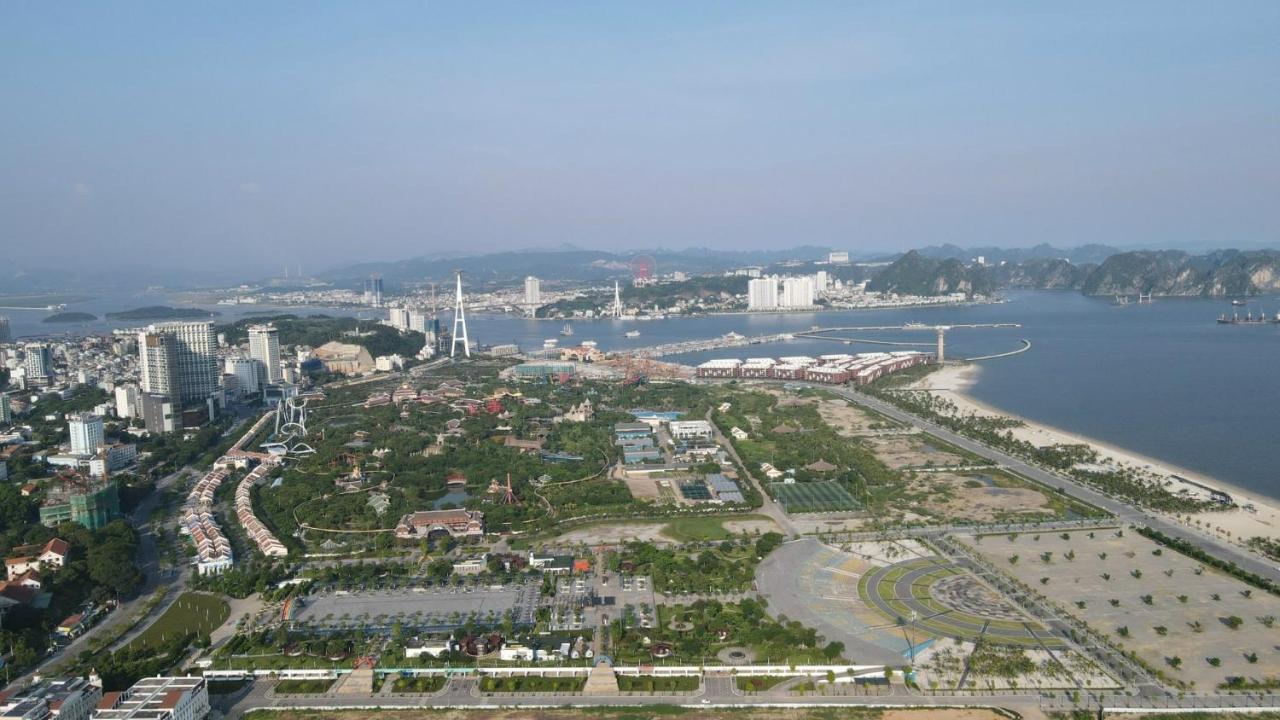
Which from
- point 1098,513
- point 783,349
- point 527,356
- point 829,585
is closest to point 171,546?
point 829,585

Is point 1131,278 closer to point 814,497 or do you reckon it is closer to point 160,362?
point 814,497

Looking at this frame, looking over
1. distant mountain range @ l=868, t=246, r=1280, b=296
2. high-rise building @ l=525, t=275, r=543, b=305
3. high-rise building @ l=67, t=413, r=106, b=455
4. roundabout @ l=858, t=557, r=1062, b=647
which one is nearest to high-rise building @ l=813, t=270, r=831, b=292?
distant mountain range @ l=868, t=246, r=1280, b=296

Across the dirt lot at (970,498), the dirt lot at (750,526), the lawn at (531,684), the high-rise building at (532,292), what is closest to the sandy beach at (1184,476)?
the dirt lot at (970,498)

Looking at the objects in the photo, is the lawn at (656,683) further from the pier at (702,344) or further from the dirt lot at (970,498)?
the pier at (702,344)

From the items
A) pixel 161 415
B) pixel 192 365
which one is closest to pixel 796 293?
pixel 192 365

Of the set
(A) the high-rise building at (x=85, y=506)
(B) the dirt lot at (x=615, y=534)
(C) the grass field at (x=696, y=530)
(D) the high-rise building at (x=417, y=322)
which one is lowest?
(B) the dirt lot at (x=615, y=534)

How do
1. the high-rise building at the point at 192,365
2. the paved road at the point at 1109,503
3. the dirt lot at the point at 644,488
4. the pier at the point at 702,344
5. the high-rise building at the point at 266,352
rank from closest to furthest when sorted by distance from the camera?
the paved road at the point at 1109,503 → the dirt lot at the point at 644,488 → the high-rise building at the point at 192,365 → the high-rise building at the point at 266,352 → the pier at the point at 702,344
